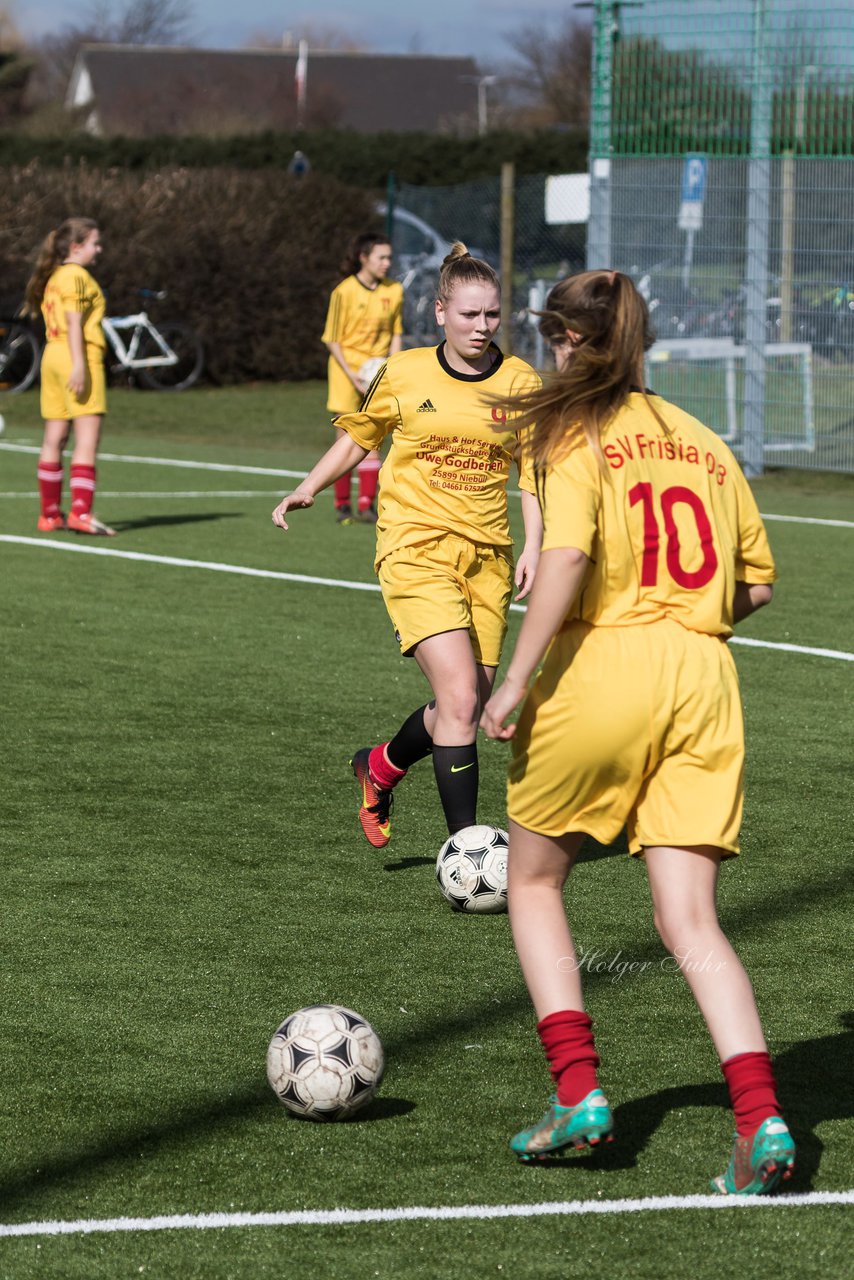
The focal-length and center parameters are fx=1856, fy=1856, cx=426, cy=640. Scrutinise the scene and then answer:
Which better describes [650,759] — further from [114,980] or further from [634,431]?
[114,980]

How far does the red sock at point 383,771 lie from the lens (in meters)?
6.23

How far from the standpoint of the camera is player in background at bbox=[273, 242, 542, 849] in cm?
578

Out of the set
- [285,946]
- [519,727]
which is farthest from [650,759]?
[285,946]

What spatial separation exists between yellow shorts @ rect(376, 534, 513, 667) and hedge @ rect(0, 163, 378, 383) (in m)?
22.2

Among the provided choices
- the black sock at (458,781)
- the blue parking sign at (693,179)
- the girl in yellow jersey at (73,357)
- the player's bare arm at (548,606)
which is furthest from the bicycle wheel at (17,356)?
the player's bare arm at (548,606)

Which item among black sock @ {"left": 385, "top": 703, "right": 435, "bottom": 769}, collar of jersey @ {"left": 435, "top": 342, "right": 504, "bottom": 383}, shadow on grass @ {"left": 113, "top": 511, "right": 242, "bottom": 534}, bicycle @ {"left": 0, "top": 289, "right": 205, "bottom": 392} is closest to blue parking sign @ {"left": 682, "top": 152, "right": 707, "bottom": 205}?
shadow on grass @ {"left": 113, "top": 511, "right": 242, "bottom": 534}

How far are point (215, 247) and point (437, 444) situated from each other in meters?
23.7

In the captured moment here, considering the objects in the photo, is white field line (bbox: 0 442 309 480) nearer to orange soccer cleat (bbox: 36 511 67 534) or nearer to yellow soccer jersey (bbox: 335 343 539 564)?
orange soccer cleat (bbox: 36 511 67 534)

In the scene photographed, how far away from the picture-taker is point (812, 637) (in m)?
10.2

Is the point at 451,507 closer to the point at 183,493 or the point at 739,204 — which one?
the point at 183,493

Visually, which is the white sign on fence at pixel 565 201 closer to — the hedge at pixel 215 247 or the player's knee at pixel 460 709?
the hedge at pixel 215 247

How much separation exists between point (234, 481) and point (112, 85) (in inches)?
3217

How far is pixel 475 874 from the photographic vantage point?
5.58 m

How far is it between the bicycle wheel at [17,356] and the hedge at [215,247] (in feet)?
2.80
